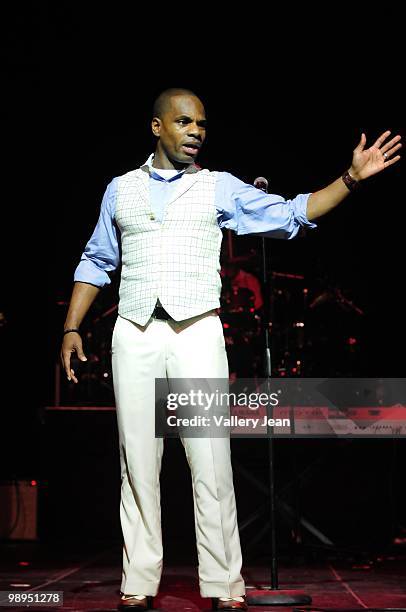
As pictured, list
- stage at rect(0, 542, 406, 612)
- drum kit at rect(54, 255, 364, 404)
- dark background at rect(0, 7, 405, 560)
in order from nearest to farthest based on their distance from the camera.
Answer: stage at rect(0, 542, 406, 612)
dark background at rect(0, 7, 405, 560)
drum kit at rect(54, 255, 364, 404)

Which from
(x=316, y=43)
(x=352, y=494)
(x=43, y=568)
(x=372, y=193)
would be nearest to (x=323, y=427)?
(x=352, y=494)

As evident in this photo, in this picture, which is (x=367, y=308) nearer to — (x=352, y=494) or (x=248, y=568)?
(x=352, y=494)

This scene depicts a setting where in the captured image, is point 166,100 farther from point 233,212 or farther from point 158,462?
point 158,462

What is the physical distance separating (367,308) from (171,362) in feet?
11.7

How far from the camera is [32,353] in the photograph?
577 cm

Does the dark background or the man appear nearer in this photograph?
the man

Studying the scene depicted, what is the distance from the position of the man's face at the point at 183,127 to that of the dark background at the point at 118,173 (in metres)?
2.37

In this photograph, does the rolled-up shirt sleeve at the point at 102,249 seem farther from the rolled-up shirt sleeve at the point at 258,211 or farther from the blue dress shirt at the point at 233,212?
the rolled-up shirt sleeve at the point at 258,211

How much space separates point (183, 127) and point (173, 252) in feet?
1.31

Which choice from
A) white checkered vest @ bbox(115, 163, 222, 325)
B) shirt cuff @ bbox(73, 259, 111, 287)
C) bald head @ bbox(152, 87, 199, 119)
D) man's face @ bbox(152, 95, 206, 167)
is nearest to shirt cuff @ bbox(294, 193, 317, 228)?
white checkered vest @ bbox(115, 163, 222, 325)

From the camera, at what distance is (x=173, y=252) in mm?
2416

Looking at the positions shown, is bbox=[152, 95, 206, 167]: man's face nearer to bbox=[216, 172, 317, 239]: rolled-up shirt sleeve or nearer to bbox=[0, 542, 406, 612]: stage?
bbox=[216, 172, 317, 239]: rolled-up shirt sleeve

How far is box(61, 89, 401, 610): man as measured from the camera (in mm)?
2328

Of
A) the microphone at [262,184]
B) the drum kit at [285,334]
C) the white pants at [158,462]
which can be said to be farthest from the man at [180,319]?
the drum kit at [285,334]
